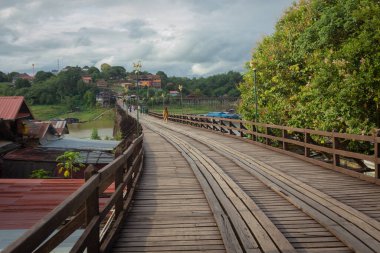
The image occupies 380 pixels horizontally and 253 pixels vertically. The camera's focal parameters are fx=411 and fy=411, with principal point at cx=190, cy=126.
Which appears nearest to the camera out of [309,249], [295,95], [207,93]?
[309,249]

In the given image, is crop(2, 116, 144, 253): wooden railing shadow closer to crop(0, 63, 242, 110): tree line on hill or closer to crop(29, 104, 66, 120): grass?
crop(29, 104, 66, 120): grass

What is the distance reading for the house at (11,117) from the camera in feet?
81.0

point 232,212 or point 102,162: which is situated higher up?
point 232,212

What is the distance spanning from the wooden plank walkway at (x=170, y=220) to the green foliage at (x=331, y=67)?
6567 mm

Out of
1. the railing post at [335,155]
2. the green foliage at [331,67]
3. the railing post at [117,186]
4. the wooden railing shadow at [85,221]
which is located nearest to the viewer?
the wooden railing shadow at [85,221]

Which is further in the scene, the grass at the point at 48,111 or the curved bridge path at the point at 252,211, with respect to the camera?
the grass at the point at 48,111

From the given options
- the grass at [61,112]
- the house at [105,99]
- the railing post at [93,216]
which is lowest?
the grass at [61,112]

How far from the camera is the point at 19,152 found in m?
23.1

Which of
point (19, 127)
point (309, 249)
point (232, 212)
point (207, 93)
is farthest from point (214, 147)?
point (207, 93)

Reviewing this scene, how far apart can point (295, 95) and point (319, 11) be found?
364cm

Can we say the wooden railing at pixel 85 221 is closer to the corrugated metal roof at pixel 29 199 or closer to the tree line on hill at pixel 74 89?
the corrugated metal roof at pixel 29 199

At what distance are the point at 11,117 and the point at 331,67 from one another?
19060 mm

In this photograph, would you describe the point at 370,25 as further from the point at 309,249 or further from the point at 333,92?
the point at 309,249

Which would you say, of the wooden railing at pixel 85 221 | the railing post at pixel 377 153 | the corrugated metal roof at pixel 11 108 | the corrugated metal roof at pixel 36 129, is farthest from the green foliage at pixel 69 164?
the railing post at pixel 377 153
